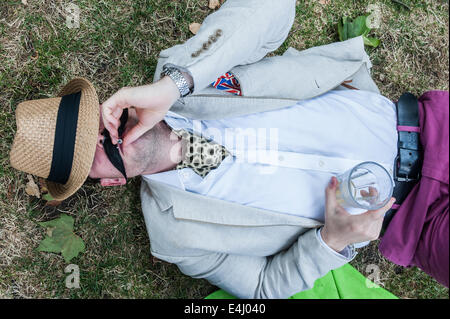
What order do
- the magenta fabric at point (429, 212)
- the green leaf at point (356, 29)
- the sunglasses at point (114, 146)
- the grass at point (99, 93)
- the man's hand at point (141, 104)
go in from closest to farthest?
the man's hand at point (141, 104) → the magenta fabric at point (429, 212) → the sunglasses at point (114, 146) → the grass at point (99, 93) → the green leaf at point (356, 29)

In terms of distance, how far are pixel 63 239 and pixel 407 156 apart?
8.92ft

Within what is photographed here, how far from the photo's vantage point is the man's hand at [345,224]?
85.6 inches

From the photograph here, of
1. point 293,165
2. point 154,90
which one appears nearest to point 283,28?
point 293,165

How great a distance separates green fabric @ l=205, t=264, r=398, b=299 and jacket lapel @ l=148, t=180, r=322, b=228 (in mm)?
770

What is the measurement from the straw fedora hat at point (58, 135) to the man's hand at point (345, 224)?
4.95ft

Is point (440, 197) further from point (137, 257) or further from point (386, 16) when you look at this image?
point (137, 257)

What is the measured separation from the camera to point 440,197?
2219 millimetres

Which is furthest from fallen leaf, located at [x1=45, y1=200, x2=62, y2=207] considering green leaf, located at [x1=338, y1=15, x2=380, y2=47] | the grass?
green leaf, located at [x1=338, y1=15, x2=380, y2=47]

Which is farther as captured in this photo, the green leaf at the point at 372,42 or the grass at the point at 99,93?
the green leaf at the point at 372,42

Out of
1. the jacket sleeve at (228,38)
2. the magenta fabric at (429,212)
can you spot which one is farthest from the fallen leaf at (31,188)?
the magenta fabric at (429,212)

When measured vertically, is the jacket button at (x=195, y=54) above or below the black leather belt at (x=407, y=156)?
above

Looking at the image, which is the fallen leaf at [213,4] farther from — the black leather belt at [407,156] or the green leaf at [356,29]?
the black leather belt at [407,156]

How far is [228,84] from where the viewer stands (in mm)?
2709

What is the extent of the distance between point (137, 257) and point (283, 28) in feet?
7.26
